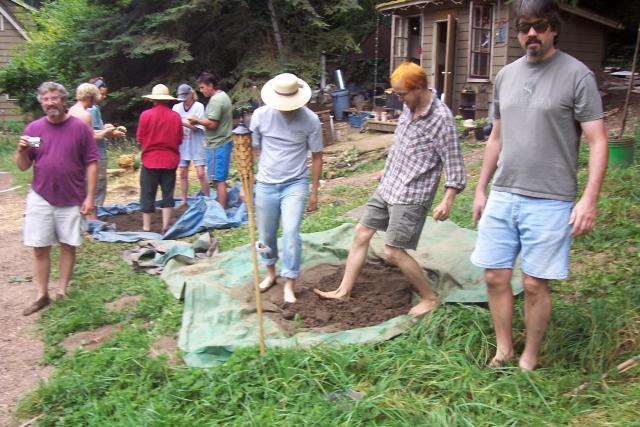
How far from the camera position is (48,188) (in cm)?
484

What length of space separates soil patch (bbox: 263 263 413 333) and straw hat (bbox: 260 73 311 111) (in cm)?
142

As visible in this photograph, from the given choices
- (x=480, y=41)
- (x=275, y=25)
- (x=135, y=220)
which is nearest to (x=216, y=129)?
(x=135, y=220)

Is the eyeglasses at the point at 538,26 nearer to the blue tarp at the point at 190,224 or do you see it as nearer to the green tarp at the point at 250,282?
the green tarp at the point at 250,282

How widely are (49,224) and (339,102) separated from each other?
1190 cm

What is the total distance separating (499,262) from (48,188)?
3.51 metres

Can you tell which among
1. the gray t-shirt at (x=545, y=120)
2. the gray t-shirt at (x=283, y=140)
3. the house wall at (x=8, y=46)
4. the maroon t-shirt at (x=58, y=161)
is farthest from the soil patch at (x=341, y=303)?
the house wall at (x=8, y=46)

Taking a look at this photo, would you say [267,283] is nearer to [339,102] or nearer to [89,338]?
[89,338]

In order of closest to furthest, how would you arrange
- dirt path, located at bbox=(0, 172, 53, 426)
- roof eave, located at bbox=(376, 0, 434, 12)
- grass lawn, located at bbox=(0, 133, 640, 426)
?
grass lawn, located at bbox=(0, 133, 640, 426) → dirt path, located at bbox=(0, 172, 53, 426) → roof eave, located at bbox=(376, 0, 434, 12)

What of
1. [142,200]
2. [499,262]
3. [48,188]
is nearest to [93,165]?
[48,188]

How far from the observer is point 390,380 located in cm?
330

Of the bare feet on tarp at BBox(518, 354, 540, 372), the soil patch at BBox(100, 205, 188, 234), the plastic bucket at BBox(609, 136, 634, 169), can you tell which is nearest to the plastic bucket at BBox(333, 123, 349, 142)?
the soil patch at BBox(100, 205, 188, 234)

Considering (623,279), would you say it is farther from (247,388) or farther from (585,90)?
(247,388)

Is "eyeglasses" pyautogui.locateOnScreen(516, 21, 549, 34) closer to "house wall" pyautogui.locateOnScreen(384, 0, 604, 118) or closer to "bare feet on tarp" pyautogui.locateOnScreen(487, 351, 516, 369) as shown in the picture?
"bare feet on tarp" pyautogui.locateOnScreen(487, 351, 516, 369)

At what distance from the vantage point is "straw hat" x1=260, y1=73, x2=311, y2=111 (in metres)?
4.48
